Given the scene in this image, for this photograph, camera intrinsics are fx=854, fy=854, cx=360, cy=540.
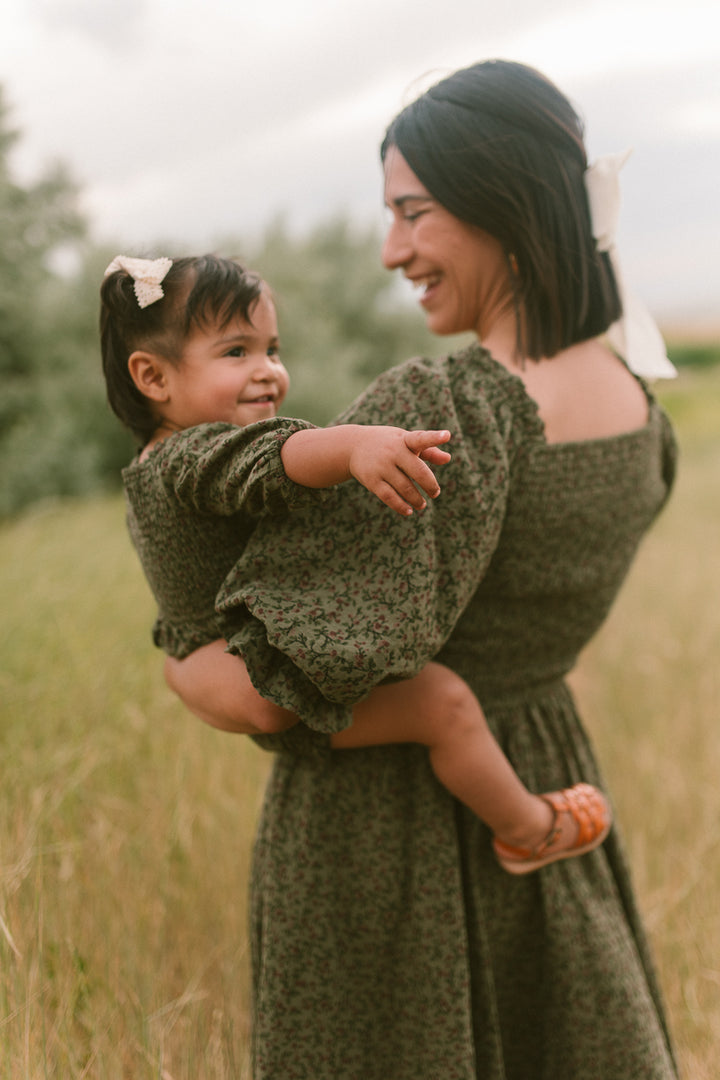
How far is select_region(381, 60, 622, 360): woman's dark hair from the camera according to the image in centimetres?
133

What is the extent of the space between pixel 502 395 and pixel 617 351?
1.23 ft

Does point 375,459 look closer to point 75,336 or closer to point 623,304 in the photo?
point 623,304

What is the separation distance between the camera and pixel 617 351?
153 cm

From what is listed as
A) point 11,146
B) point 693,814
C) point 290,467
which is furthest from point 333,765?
point 11,146

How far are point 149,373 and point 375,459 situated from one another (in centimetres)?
57

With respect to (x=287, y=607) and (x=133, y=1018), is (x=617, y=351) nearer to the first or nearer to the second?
(x=287, y=607)

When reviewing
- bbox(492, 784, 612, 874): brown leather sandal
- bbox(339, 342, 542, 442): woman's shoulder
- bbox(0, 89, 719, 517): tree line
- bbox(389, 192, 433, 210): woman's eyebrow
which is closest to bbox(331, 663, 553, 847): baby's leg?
bbox(492, 784, 612, 874): brown leather sandal

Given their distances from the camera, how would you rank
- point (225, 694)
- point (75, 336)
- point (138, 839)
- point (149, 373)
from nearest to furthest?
point (225, 694) < point (149, 373) < point (138, 839) < point (75, 336)

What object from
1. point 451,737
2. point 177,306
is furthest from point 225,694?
point 177,306

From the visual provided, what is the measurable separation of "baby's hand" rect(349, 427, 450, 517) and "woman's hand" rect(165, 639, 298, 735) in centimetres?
40

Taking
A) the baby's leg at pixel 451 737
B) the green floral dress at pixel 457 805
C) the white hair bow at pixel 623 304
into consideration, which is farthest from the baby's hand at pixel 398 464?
the white hair bow at pixel 623 304

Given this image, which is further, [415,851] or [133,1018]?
[133,1018]

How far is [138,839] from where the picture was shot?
90.7 inches

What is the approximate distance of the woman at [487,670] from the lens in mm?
1302
